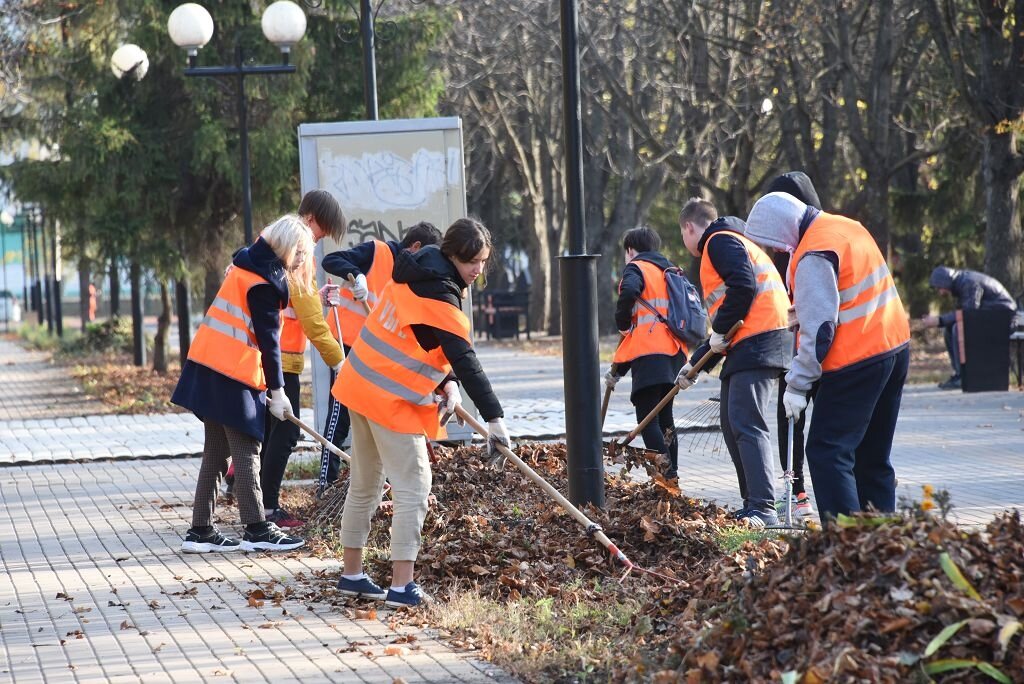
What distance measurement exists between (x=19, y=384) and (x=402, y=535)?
62.6 ft

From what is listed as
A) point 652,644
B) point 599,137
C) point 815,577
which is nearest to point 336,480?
point 652,644

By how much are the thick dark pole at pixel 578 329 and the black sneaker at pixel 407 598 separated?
3.66ft

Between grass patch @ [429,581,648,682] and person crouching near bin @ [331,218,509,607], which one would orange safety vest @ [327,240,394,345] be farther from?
grass patch @ [429,581,648,682]

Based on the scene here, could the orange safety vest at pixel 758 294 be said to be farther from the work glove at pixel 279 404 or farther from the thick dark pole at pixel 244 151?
the thick dark pole at pixel 244 151

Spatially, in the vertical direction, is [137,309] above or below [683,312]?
below

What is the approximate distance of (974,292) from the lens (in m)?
15.8

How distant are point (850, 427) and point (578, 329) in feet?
5.09

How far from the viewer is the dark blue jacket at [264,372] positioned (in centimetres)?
742

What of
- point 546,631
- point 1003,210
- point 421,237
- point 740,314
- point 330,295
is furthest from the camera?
point 1003,210

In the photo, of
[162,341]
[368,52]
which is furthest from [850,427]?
[162,341]

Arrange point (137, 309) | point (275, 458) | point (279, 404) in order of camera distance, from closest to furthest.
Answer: point (279, 404) → point (275, 458) → point (137, 309)

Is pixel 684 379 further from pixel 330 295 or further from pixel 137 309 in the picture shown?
pixel 137 309

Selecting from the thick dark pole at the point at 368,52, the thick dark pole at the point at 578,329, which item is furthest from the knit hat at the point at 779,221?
the thick dark pole at the point at 368,52

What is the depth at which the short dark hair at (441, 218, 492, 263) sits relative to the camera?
5.91 metres
